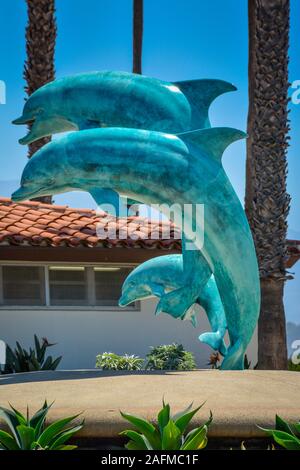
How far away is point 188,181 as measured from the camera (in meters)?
10.0

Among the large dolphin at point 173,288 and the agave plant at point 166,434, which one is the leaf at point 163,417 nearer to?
the agave plant at point 166,434

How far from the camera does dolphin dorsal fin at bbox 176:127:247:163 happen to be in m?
10.0

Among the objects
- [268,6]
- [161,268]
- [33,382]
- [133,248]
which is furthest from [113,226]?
[33,382]

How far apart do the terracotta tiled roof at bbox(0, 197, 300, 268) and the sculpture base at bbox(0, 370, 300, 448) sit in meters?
7.85

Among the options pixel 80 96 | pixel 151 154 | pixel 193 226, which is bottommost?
pixel 193 226

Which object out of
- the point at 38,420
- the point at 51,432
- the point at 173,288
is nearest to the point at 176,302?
the point at 173,288

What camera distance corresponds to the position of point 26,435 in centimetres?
668

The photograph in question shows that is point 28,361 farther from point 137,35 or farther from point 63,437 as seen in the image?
point 137,35

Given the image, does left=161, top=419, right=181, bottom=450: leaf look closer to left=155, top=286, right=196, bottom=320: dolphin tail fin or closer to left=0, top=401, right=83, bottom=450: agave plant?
left=0, top=401, right=83, bottom=450: agave plant

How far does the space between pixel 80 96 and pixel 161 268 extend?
7.13ft

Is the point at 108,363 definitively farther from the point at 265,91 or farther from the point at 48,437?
the point at 48,437

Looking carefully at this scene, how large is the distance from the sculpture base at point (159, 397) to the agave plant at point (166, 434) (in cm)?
35
